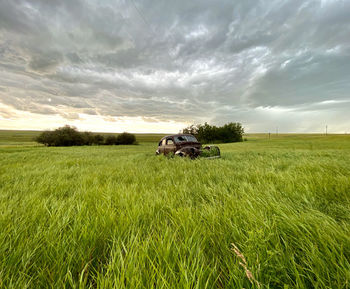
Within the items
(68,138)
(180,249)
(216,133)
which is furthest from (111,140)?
(180,249)

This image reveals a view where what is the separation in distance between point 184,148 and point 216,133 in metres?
51.6

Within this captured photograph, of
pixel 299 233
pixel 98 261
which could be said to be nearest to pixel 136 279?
pixel 98 261

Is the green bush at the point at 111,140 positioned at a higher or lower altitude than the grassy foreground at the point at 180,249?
lower

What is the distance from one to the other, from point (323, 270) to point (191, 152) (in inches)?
257

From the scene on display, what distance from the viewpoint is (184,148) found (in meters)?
7.34

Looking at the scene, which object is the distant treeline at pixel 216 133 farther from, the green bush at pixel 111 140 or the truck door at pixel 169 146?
the truck door at pixel 169 146

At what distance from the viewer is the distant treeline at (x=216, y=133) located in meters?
55.7

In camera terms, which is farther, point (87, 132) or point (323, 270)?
point (87, 132)

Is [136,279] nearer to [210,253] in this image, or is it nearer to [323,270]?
[210,253]

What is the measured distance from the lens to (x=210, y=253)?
1.06 meters

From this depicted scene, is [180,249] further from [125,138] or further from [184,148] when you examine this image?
[125,138]

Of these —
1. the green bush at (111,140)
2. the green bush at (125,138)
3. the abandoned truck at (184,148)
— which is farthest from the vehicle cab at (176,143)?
the green bush at (125,138)

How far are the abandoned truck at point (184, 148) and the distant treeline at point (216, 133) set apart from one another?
46.2 m

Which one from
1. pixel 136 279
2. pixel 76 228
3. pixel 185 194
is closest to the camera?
pixel 136 279
